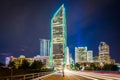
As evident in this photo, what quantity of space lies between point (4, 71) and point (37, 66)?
59414mm

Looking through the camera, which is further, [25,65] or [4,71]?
[25,65]

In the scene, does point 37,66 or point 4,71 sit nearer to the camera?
point 4,71

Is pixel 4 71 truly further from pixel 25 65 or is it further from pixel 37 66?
pixel 37 66

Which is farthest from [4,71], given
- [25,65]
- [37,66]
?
[37,66]

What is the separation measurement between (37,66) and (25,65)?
774 cm

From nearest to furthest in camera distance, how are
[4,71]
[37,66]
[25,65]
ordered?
[4,71], [25,65], [37,66]

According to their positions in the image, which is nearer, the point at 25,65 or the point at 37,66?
the point at 25,65

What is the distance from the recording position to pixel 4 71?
29.9 m

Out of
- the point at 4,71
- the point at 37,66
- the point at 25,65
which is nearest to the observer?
the point at 4,71

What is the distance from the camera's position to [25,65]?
8206cm

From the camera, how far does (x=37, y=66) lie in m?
89.1
